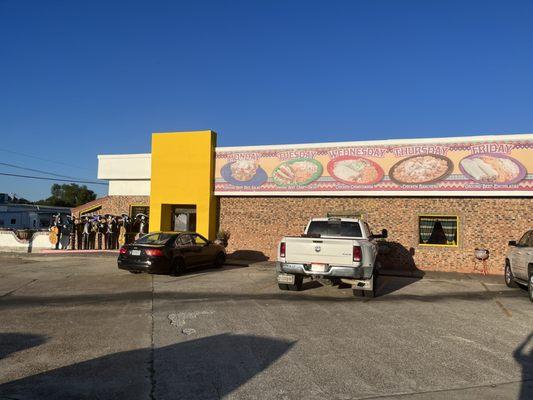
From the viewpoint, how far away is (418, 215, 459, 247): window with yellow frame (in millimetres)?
17266

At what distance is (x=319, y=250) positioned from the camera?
10.7m

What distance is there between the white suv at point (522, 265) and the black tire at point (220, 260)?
9.62m

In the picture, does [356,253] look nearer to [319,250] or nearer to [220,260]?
[319,250]

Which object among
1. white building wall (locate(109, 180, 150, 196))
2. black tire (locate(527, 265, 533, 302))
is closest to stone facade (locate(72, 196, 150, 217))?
white building wall (locate(109, 180, 150, 196))

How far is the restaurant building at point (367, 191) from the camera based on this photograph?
654 inches

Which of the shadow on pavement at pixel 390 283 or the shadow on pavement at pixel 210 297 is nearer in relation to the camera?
the shadow on pavement at pixel 210 297

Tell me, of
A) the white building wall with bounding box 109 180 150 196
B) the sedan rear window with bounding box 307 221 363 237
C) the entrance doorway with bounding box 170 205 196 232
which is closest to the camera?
the sedan rear window with bounding box 307 221 363 237

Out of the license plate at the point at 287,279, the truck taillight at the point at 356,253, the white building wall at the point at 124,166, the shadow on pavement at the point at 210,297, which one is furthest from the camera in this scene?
the white building wall at the point at 124,166

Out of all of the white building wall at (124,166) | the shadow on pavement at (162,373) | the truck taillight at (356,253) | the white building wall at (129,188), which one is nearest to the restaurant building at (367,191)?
the white building wall at (124,166)

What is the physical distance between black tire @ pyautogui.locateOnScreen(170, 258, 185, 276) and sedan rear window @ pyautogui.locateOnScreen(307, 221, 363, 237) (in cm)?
454

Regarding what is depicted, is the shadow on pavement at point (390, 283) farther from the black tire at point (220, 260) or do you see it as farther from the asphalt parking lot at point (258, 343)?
the black tire at point (220, 260)

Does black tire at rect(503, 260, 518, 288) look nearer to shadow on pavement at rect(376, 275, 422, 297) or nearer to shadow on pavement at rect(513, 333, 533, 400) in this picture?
shadow on pavement at rect(376, 275, 422, 297)

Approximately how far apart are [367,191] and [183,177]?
8.38m

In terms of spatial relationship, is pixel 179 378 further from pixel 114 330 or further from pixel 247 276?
pixel 247 276
